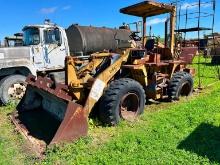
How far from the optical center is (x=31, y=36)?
10914mm

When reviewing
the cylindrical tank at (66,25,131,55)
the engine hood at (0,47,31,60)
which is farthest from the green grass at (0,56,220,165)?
the cylindrical tank at (66,25,131,55)

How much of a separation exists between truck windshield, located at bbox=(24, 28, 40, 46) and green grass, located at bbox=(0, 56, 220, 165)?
382 cm

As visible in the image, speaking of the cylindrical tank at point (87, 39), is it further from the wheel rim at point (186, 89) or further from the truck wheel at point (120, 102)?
the truck wheel at point (120, 102)

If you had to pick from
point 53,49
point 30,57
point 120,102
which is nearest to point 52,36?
point 53,49

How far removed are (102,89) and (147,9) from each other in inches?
135

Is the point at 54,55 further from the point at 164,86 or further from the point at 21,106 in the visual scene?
the point at 164,86

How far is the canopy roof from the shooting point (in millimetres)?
8430

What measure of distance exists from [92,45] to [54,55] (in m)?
4.33

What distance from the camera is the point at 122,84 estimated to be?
6.83 meters

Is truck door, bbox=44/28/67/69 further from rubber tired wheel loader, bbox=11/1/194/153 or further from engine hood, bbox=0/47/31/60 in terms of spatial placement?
rubber tired wheel loader, bbox=11/1/194/153

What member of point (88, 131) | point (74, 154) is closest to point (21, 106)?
point (88, 131)

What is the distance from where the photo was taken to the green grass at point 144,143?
523 centimetres

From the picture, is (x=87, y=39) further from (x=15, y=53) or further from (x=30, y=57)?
(x=15, y=53)

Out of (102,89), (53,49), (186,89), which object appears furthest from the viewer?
(53,49)
